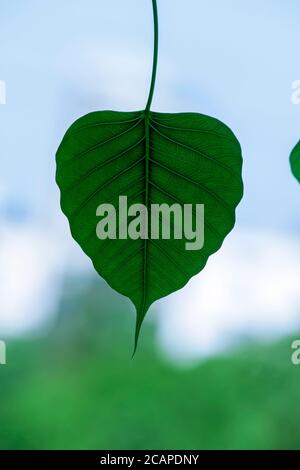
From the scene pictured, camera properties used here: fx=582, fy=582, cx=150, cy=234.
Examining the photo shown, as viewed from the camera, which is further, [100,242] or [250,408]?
[250,408]

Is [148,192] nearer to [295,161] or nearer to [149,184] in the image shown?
[149,184]

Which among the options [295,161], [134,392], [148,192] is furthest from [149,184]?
[134,392]

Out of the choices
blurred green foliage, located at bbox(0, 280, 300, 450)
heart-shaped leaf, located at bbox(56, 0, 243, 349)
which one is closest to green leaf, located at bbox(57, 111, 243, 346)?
heart-shaped leaf, located at bbox(56, 0, 243, 349)

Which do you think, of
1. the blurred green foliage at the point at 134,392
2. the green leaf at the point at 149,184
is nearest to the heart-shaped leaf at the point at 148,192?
the green leaf at the point at 149,184

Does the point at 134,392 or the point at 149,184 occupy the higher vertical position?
the point at 149,184

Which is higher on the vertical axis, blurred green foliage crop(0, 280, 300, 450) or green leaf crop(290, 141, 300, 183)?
green leaf crop(290, 141, 300, 183)

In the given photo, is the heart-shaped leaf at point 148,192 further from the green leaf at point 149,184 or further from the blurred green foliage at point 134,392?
the blurred green foliage at point 134,392

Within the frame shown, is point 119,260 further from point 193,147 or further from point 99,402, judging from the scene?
point 99,402

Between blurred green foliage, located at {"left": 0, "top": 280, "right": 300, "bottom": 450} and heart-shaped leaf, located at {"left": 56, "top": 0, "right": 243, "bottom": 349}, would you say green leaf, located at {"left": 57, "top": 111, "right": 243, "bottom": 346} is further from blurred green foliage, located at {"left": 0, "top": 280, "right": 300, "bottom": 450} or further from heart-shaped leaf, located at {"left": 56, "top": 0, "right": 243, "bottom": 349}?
blurred green foliage, located at {"left": 0, "top": 280, "right": 300, "bottom": 450}
